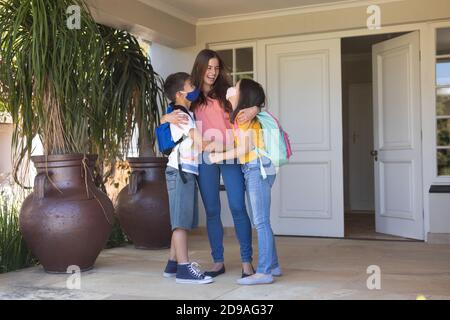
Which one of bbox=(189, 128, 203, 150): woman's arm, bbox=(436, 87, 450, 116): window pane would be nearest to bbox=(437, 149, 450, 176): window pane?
bbox=(436, 87, 450, 116): window pane

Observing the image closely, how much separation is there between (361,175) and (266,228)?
5.29m

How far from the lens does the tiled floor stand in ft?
9.85

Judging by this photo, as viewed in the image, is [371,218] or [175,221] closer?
[175,221]

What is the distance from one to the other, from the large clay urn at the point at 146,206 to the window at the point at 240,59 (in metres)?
1.49

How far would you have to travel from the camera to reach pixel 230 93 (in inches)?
125

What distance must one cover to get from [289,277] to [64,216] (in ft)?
4.65

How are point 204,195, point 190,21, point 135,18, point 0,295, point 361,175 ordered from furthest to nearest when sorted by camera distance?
point 361,175
point 190,21
point 135,18
point 204,195
point 0,295

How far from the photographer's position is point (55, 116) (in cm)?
369

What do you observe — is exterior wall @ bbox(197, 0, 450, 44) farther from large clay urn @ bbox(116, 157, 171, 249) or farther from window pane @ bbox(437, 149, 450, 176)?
large clay urn @ bbox(116, 157, 171, 249)

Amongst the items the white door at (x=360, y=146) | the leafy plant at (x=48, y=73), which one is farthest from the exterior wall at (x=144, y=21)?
the white door at (x=360, y=146)

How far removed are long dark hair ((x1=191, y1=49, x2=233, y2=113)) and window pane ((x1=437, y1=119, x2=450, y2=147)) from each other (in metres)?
2.36
